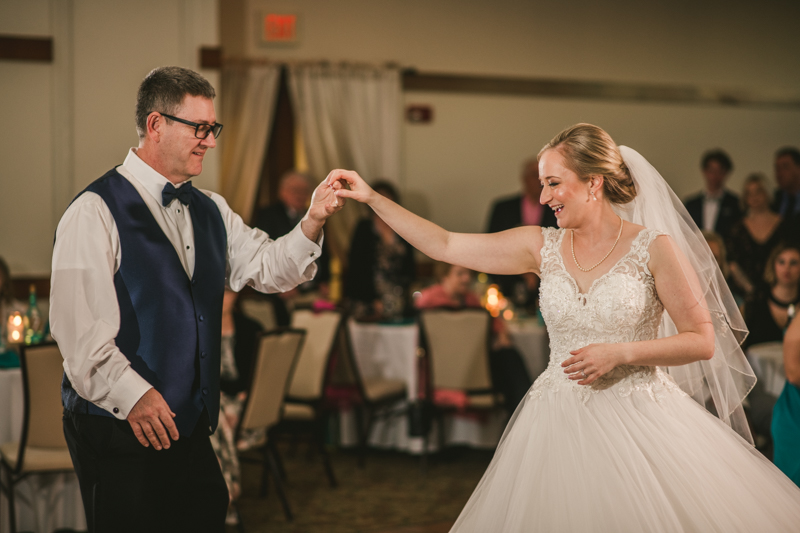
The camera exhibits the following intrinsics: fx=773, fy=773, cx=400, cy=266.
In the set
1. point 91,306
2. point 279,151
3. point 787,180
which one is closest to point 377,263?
point 279,151

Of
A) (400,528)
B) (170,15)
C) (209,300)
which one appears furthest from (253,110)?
(209,300)

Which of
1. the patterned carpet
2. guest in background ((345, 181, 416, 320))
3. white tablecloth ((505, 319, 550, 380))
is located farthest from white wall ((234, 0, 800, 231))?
the patterned carpet

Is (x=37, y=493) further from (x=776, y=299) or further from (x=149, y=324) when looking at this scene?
(x=776, y=299)

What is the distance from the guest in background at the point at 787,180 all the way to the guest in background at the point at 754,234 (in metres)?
0.80

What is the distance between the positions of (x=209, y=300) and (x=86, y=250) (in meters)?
0.34

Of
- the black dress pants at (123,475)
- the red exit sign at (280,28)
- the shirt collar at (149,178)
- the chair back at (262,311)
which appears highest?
the red exit sign at (280,28)

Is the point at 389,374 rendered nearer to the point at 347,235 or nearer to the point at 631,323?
the point at 347,235

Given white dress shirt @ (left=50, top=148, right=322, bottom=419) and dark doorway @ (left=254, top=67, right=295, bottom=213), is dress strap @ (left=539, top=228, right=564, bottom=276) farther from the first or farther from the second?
dark doorway @ (left=254, top=67, right=295, bottom=213)

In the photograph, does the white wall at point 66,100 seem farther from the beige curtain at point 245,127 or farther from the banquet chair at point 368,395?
the banquet chair at point 368,395

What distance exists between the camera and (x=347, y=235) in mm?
6762

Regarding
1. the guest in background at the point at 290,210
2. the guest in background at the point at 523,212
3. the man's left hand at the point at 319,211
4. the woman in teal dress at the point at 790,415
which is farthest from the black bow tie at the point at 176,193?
the guest in background at the point at 523,212

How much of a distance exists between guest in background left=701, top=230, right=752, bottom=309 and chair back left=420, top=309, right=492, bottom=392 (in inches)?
52.3

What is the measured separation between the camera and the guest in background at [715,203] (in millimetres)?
6441

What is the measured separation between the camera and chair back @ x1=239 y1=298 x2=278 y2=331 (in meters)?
5.40
